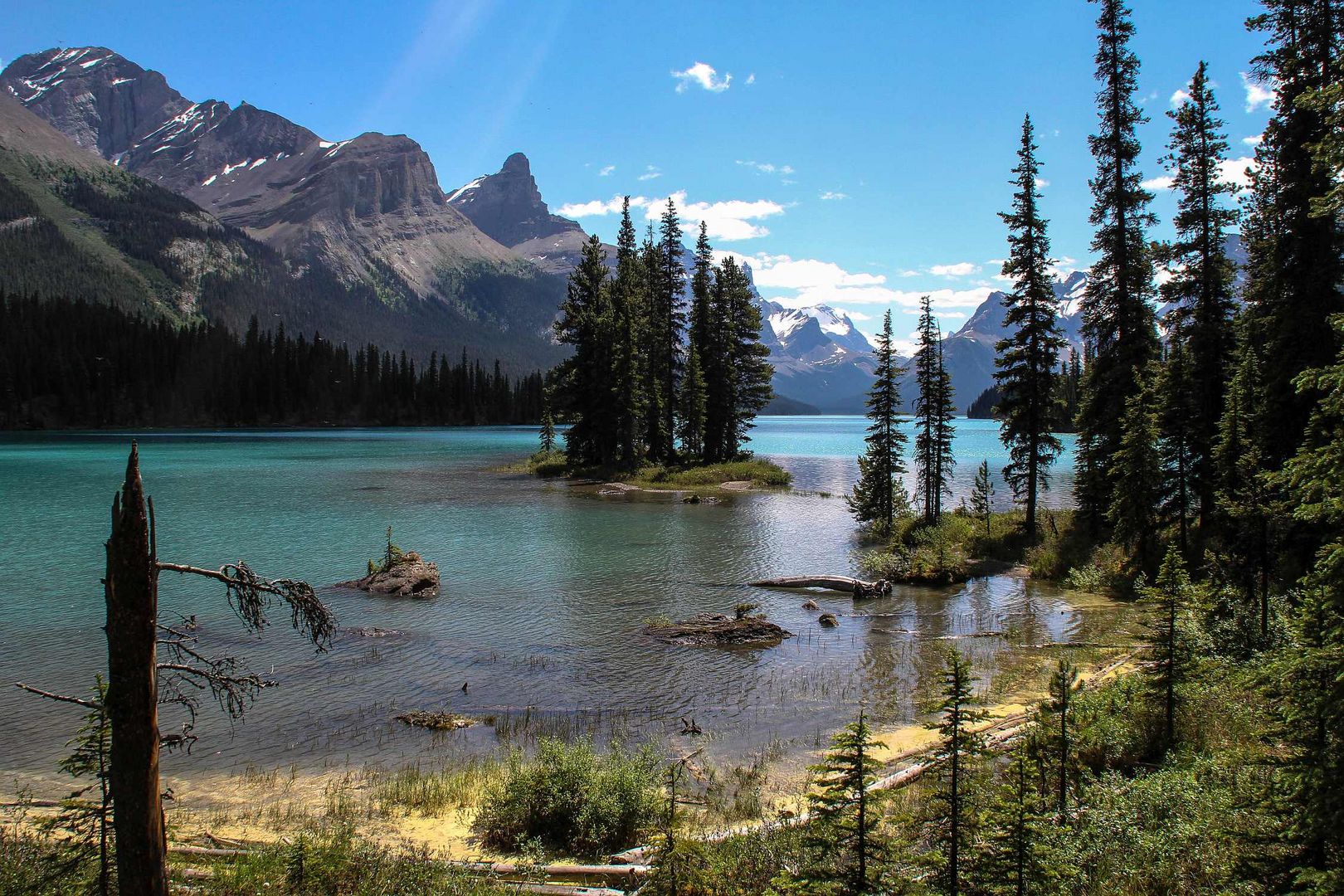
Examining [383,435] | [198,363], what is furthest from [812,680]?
[198,363]

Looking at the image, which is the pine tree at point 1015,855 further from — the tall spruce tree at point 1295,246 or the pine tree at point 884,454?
the pine tree at point 884,454

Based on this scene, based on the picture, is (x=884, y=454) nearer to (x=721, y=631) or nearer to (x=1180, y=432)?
(x=1180, y=432)

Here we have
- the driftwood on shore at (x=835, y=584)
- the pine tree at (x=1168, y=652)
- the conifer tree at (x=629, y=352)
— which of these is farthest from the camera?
the conifer tree at (x=629, y=352)

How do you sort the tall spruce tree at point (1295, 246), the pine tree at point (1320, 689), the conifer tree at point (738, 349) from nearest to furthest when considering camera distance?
the pine tree at point (1320, 689), the tall spruce tree at point (1295, 246), the conifer tree at point (738, 349)

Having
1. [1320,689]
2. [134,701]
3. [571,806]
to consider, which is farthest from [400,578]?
[1320,689]

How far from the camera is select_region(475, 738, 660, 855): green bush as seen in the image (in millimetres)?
9930

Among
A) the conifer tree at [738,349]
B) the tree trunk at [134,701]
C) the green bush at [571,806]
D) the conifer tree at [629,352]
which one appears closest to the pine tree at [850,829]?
the green bush at [571,806]

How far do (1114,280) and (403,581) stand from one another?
31322 millimetres

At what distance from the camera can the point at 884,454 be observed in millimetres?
39250

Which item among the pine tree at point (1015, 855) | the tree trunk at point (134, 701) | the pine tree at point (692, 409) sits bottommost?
the pine tree at point (1015, 855)

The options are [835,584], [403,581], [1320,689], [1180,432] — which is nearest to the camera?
[1320,689]

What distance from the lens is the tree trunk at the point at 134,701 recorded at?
6.07 meters

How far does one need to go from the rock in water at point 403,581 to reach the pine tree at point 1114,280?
2676 cm

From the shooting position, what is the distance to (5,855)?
7895 mm
